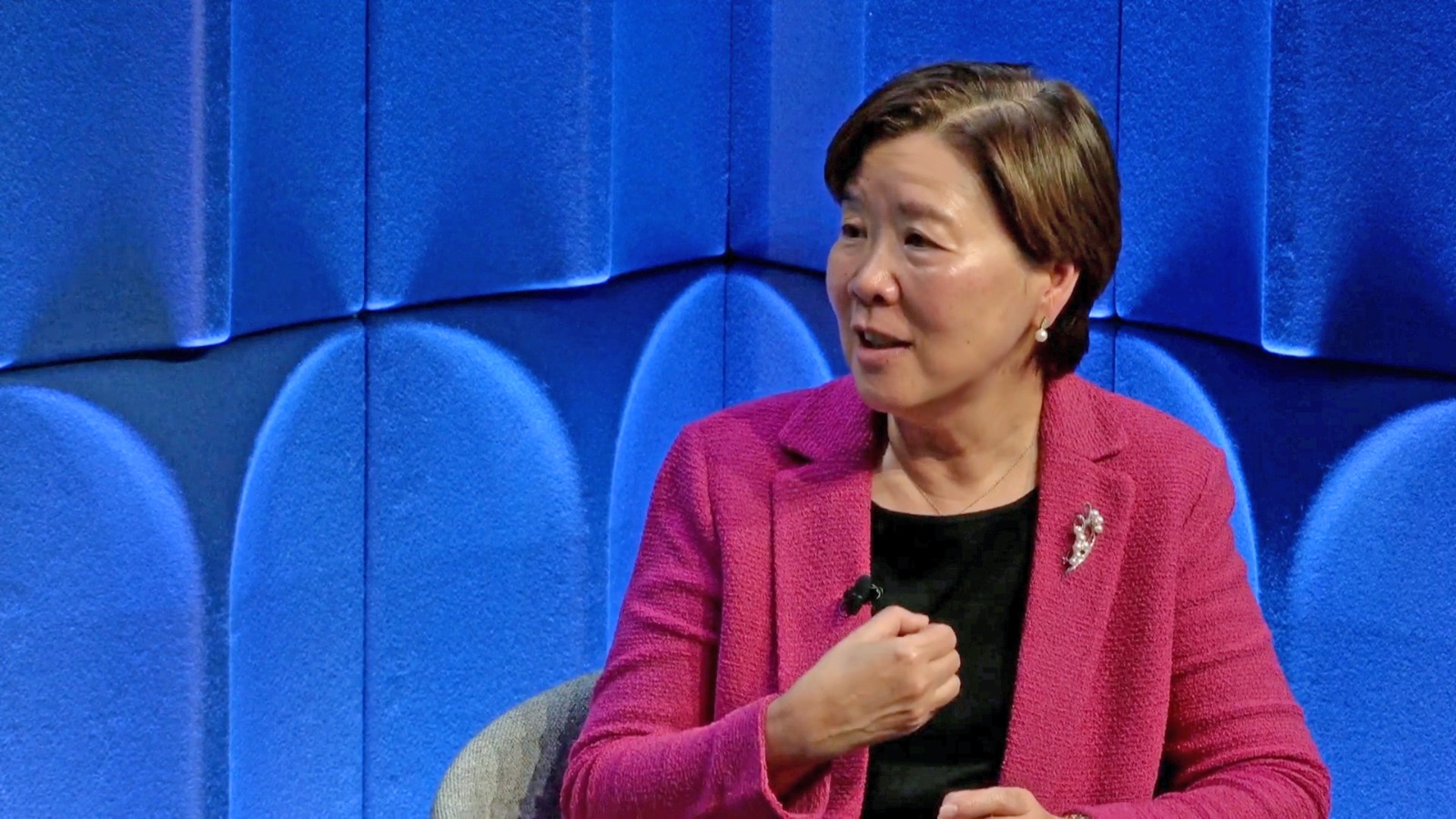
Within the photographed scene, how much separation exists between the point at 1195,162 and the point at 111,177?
1.37 meters

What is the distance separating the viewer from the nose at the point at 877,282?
63.9 inches

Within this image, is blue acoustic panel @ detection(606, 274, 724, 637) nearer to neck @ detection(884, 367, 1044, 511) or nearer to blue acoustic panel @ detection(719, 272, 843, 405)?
blue acoustic panel @ detection(719, 272, 843, 405)

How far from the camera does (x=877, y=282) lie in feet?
5.32

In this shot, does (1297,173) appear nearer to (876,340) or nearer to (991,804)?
(876,340)

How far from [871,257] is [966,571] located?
340 millimetres

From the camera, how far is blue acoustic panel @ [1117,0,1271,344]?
2.24m

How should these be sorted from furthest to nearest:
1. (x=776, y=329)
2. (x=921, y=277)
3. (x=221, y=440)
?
(x=776, y=329), (x=221, y=440), (x=921, y=277)

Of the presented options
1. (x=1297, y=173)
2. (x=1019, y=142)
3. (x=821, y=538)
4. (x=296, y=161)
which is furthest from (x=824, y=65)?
(x=821, y=538)

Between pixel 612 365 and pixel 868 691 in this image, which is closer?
pixel 868 691

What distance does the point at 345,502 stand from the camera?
2277 millimetres

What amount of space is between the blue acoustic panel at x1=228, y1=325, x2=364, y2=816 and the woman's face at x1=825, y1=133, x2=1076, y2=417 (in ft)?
2.75

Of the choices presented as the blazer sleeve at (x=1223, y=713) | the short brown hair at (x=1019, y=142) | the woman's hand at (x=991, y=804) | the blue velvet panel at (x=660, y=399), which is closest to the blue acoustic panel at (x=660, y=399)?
the blue velvet panel at (x=660, y=399)

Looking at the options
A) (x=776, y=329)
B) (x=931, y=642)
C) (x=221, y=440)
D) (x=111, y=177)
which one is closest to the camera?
(x=931, y=642)

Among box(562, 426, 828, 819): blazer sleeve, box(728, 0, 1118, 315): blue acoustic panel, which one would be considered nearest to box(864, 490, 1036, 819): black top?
box(562, 426, 828, 819): blazer sleeve
